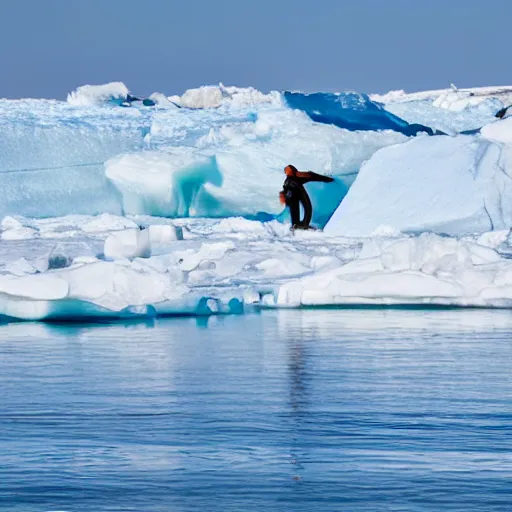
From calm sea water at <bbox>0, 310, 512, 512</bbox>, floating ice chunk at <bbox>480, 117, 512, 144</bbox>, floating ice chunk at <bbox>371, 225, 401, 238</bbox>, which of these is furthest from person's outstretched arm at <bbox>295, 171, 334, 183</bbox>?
calm sea water at <bbox>0, 310, 512, 512</bbox>

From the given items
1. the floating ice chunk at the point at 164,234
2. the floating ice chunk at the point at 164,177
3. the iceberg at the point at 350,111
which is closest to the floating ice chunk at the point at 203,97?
the iceberg at the point at 350,111

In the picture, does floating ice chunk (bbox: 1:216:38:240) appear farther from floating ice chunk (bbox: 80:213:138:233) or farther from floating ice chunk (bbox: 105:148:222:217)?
floating ice chunk (bbox: 105:148:222:217)

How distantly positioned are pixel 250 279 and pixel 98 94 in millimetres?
13941

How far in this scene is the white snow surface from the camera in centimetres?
A: 715

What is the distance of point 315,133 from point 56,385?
33.5 feet

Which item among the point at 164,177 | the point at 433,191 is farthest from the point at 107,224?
the point at 433,191

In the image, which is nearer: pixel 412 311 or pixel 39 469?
pixel 39 469

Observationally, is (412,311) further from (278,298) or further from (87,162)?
(87,162)

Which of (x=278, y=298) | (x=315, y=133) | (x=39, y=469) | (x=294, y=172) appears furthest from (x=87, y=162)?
(x=39, y=469)

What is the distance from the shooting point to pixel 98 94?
72.4ft

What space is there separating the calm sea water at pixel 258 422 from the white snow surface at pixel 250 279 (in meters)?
0.71

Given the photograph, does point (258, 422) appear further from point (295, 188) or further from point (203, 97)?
point (203, 97)

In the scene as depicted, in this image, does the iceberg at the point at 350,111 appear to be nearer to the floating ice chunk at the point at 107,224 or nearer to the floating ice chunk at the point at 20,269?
the floating ice chunk at the point at 107,224

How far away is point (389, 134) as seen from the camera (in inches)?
576
